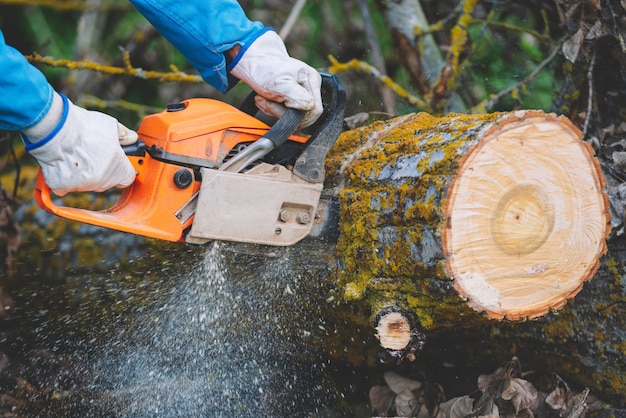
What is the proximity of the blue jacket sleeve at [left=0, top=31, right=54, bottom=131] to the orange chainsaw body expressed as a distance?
25cm

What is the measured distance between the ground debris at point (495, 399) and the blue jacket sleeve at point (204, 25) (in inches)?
59.3

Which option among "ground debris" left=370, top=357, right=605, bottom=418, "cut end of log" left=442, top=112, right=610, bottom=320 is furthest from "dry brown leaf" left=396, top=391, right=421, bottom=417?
"cut end of log" left=442, top=112, right=610, bottom=320

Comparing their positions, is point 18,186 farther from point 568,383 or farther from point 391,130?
point 568,383

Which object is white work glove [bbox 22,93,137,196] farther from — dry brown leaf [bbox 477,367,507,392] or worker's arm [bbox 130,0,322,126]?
dry brown leaf [bbox 477,367,507,392]

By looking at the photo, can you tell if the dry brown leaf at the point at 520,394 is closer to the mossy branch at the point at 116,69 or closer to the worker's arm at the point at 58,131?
the worker's arm at the point at 58,131

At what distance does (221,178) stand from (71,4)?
8.48 feet

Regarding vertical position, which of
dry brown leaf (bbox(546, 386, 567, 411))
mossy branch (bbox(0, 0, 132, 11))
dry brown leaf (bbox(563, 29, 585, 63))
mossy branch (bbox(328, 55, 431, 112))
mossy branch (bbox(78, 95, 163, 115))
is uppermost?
dry brown leaf (bbox(563, 29, 585, 63))

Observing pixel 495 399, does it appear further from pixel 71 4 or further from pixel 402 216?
pixel 71 4

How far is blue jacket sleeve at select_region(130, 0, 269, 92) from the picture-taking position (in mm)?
2291

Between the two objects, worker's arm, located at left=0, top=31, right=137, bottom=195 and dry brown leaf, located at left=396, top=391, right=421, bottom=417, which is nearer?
worker's arm, located at left=0, top=31, right=137, bottom=195

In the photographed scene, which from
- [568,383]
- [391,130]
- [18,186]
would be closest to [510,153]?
[391,130]

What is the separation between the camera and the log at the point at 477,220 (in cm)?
201

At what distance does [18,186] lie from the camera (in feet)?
12.2

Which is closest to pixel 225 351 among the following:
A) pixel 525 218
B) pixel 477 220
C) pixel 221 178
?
pixel 221 178
